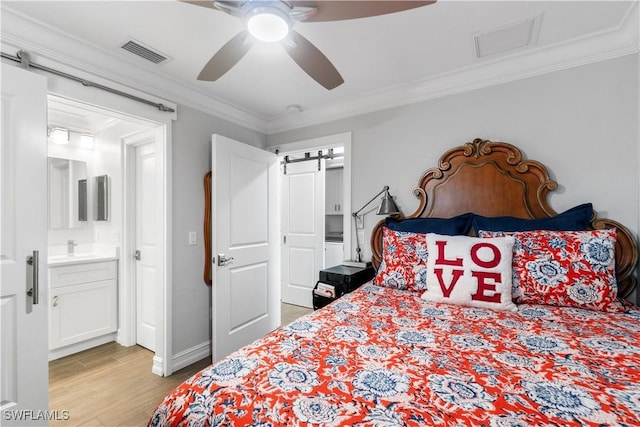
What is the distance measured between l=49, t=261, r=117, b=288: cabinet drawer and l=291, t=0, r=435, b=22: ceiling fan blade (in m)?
3.01

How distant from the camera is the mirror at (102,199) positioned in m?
3.12

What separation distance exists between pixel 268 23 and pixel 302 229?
3.02 metres

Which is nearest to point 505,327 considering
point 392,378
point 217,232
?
point 392,378

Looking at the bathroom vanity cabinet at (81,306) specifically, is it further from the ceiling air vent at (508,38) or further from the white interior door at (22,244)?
the ceiling air vent at (508,38)

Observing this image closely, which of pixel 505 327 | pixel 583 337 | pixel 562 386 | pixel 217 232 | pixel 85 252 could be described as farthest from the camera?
pixel 85 252

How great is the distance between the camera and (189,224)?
257cm

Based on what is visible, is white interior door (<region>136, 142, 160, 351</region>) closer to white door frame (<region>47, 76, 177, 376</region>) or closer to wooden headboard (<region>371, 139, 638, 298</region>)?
white door frame (<region>47, 76, 177, 376</region>)

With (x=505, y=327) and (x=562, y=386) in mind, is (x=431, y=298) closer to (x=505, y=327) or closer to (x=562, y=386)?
(x=505, y=327)

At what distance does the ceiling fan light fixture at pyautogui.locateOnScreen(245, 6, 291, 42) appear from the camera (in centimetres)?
126

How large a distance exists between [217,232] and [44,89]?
1.41m

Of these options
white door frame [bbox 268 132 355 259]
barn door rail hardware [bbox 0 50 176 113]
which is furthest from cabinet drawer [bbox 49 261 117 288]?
white door frame [bbox 268 132 355 259]

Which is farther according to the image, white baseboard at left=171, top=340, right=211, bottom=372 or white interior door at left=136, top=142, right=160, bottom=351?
white interior door at left=136, top=142, right=160, bottom=351

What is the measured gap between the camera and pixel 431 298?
176 centimetres

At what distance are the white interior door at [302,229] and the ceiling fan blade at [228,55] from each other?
2325 mm
